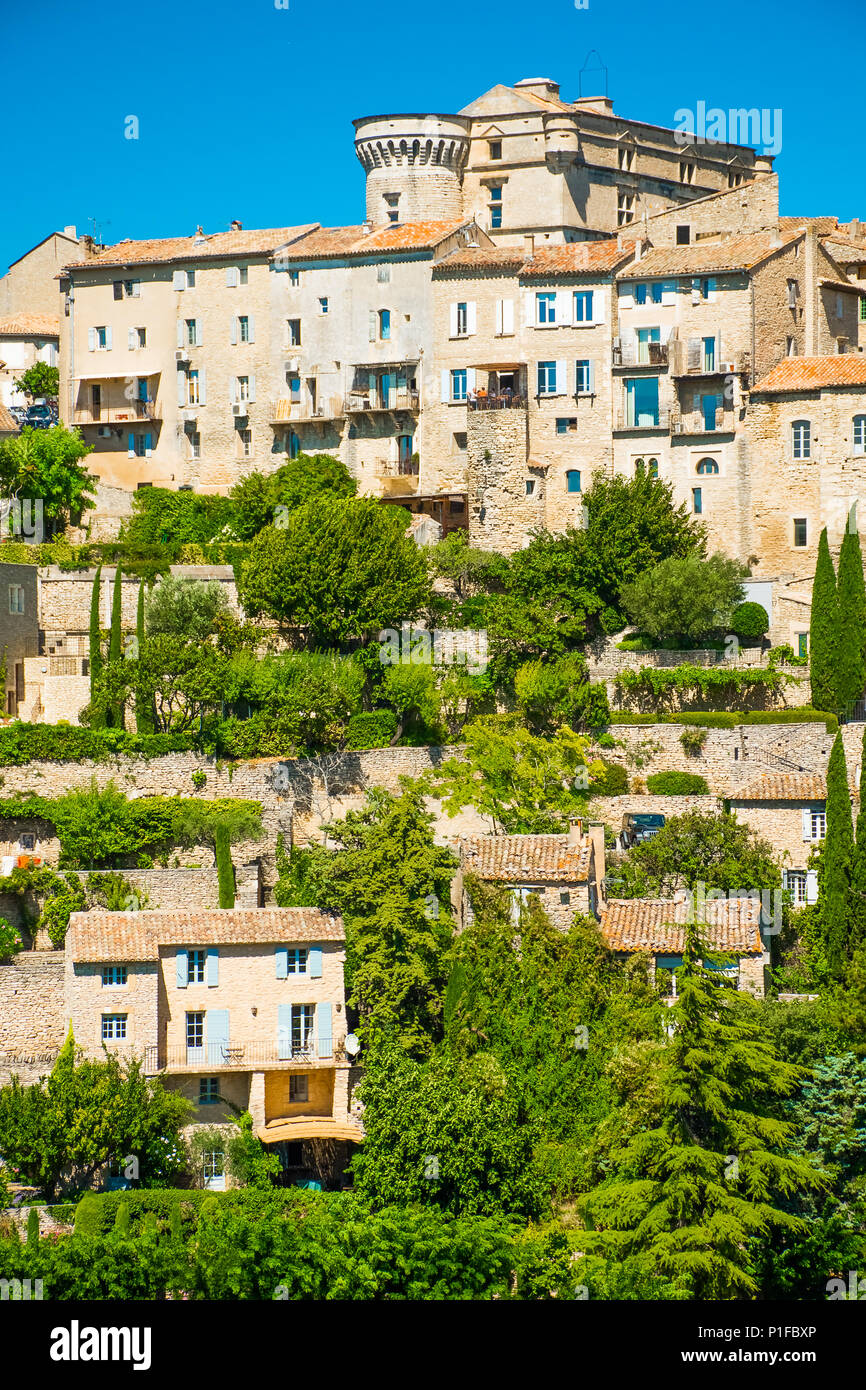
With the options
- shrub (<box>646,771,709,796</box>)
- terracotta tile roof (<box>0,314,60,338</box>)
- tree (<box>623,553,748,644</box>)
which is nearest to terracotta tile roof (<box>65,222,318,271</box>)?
terracotta tile roof (<box>0,314,60,338</box>)

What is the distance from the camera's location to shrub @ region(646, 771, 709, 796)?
159ft

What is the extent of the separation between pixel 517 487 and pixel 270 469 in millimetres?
10444

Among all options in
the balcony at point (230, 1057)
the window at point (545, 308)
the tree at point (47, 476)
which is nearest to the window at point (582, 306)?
the window at point (545, 308)

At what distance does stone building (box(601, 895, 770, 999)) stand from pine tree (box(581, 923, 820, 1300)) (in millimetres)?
4224

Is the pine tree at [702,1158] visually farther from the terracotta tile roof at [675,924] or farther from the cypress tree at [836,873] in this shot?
the cypress tree at [836,873]

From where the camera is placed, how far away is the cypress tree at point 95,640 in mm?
51781

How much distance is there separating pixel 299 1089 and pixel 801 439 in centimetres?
2724

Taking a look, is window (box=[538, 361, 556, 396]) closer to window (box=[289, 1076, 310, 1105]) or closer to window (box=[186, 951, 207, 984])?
window (box=[186, 951, 207, 984])

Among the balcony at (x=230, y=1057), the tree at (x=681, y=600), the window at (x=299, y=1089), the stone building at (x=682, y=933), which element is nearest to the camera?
the balcony at (x=230, y=1057)

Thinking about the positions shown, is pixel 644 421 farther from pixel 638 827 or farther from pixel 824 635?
pixel 638 827

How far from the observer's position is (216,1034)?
4038cm

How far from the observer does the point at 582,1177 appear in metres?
37.9

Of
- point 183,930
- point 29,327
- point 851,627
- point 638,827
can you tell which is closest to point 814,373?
point 851,627

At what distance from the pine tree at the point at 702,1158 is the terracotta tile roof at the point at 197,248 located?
3803 centimetres
